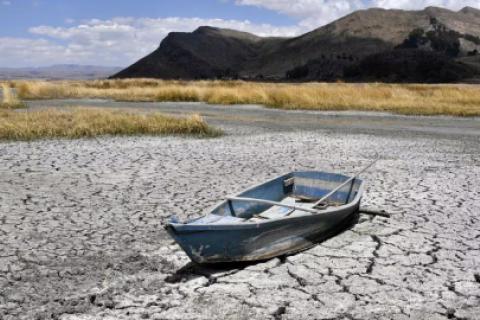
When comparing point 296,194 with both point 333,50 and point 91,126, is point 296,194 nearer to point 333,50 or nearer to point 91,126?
point 91,126

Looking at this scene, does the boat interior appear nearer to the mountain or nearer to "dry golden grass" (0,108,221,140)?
"dry golden grass" (0,108,221,140)

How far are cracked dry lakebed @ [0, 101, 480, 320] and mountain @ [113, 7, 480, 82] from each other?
58402mm

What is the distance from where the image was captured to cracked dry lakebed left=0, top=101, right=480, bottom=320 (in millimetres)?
3742

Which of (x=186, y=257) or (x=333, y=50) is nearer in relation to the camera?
(x=186, y=257)

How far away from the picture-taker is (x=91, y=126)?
13273 mm

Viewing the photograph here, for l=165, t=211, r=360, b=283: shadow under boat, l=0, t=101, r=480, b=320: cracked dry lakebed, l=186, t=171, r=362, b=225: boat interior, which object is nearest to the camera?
l=0, t=101, r=480, b=320: cracked dry lakebed

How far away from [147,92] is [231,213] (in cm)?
2637

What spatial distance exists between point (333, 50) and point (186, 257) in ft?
346

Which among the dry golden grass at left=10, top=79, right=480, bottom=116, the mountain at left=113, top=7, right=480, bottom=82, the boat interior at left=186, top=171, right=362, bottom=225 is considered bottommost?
the boat interior at left=186, top=171, right=362, bottom=225

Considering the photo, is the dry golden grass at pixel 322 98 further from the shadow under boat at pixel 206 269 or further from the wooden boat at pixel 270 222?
the shadow under boat at pixel 206 269

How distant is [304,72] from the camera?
271ft

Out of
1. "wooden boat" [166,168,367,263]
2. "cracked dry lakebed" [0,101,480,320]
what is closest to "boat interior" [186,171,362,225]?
"wooden boat" [166,168,367,263]

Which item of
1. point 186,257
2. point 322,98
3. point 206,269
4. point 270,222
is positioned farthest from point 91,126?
point 322,98

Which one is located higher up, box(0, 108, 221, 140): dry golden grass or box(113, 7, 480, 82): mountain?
box(113, 7, 480, 82): mountain
